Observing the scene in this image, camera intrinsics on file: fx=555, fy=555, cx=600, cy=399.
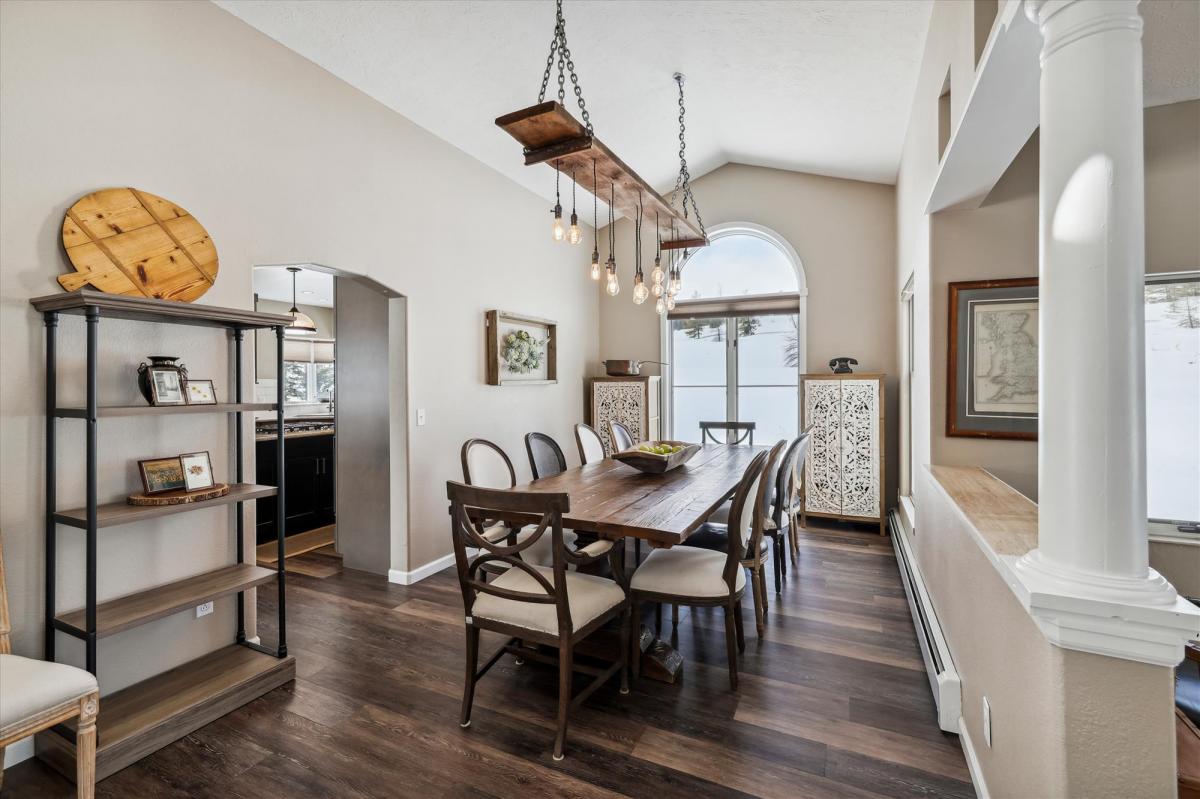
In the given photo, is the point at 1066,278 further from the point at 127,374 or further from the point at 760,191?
the point at 760,191

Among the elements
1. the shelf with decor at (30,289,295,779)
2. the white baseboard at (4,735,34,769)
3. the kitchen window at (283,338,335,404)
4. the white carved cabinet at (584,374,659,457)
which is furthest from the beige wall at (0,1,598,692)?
the kitchen window at (283,338,335,404)

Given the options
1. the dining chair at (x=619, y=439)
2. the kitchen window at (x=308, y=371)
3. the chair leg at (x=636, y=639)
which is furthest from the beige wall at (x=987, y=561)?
the kitchen window at (x=308, y=371)

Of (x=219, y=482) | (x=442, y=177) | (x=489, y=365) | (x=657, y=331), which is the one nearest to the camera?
(x=219, y=482)

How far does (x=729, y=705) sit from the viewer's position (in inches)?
91.1

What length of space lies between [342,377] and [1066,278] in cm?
423

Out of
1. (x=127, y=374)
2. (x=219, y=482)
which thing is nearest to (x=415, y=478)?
(x=219, y=482)

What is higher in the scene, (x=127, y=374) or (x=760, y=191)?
(x=760, y=191)

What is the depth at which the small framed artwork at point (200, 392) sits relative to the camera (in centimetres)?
239

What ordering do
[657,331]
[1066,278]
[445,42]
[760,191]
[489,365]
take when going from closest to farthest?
1. [1066,278]
2. [445,42]
3. [489,365]
4. [760,191]
5. [657,331]

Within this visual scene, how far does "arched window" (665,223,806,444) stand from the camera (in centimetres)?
571

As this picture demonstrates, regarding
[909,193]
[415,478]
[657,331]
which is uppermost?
[909,193]

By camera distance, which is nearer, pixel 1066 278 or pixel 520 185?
pixel 1066 278

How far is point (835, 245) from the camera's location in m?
5.39

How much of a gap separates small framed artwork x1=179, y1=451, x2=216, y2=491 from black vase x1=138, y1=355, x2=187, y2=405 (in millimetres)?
299
